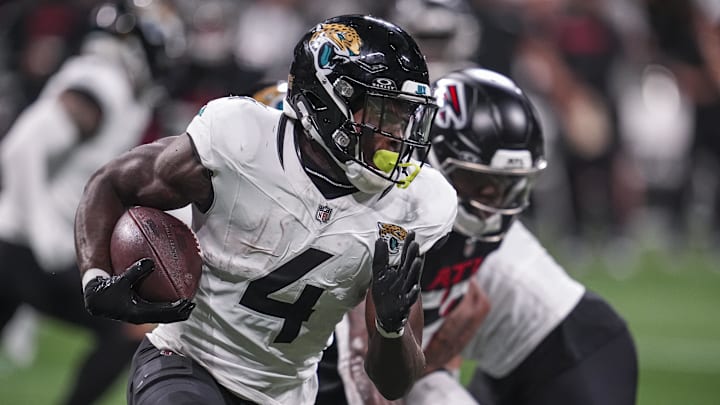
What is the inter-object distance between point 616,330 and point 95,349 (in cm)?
218

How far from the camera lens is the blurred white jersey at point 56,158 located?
5438 millimetres

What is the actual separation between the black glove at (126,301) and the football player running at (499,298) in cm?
87

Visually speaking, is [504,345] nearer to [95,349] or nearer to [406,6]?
[95,349]

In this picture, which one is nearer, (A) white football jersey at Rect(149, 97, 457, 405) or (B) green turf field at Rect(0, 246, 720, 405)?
(A) white football jersey at Rect(149, 97, 457, 405)

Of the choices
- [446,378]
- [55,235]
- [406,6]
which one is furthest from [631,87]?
[446,378]

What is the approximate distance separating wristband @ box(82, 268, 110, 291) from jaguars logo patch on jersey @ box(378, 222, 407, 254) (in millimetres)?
674

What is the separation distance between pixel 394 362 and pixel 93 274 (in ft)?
2.47

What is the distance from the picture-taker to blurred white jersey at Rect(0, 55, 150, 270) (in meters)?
5.44

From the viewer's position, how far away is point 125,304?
2.91 meters

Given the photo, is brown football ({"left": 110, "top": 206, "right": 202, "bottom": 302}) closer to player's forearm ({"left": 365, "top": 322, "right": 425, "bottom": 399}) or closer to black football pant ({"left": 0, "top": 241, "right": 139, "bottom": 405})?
player's forearm ({"left": 365, "top": 322, "right": 425, "bottom": 399})

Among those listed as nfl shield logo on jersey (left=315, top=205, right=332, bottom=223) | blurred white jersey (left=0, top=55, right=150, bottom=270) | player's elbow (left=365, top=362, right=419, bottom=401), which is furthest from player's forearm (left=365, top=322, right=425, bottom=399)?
blurred white jersey (left=0, top=55, right=150, bottom=270)

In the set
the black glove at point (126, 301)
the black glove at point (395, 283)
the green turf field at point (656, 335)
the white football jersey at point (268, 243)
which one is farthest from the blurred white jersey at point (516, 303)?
the green turf field at point (656, 335)

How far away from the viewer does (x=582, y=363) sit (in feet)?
13.9

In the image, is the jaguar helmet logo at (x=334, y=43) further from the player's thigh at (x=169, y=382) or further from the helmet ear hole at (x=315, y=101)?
the player's thigh at (x=169, y=382)
